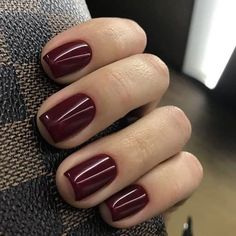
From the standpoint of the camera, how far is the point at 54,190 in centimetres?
19

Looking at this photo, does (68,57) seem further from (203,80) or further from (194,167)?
(203,80)

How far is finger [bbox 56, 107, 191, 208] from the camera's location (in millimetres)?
196

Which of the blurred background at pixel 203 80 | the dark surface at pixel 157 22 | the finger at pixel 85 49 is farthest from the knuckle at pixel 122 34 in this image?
the dark surface at pixel 157 22

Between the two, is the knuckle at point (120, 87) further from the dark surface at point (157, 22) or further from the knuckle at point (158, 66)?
the dark surface at point (157, 22)

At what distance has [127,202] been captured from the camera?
0.71 ft

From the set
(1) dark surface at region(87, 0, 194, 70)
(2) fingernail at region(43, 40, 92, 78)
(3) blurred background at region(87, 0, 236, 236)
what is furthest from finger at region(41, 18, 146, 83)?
(1) dark surface at region(87, 0, 194, 70)

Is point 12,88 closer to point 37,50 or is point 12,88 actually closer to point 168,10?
point 37,50

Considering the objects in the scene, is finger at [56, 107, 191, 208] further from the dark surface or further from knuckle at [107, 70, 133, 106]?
the dark surface

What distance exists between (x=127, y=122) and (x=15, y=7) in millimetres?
77

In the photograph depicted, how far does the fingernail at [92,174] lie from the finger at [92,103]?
1 centimetres

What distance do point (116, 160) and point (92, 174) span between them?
0.01m

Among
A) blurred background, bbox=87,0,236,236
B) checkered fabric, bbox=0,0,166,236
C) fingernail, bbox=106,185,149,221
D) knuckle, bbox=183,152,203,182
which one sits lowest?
blurred background, bbox=87,0,236,236

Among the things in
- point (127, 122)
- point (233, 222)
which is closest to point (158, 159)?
point (127, 122)

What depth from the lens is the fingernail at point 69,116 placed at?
7.5 inches
